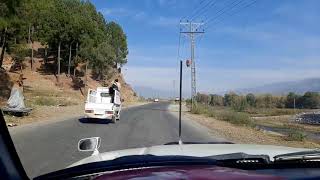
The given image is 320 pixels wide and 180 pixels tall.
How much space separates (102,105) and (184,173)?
29852 mm

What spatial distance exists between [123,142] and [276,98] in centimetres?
11926

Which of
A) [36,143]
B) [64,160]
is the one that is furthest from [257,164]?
[36,143]

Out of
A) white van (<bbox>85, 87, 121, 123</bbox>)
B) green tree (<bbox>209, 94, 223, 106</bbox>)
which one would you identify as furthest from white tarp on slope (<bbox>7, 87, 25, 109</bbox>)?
green tree (<bbox>209, 94, 223, 106</bbox>)

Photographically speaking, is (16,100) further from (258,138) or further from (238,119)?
(238,119)

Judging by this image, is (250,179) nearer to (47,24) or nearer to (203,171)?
(203,171)

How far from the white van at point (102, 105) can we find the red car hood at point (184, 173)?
95.5 feet

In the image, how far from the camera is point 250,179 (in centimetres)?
235

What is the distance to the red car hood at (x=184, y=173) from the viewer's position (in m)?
2.42

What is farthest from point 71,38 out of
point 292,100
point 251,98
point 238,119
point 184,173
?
point 184,173

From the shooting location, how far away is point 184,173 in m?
2.56

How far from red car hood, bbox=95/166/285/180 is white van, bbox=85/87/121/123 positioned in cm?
2912

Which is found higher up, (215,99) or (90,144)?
(215,99)

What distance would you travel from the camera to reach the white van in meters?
31.9

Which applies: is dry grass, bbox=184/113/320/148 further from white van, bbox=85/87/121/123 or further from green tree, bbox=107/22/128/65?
green tree, bbox=107/22/128/65
